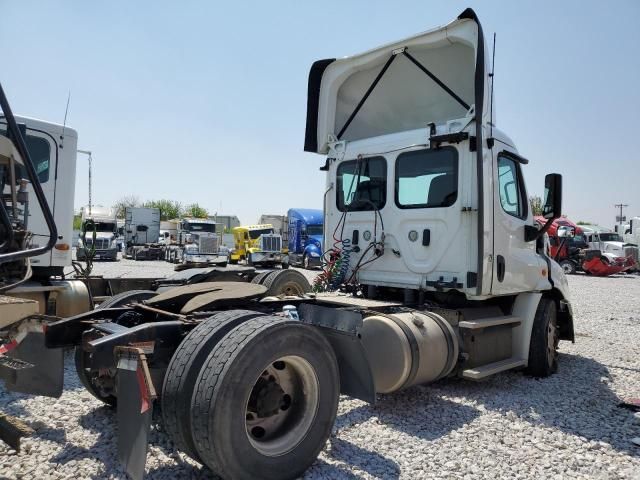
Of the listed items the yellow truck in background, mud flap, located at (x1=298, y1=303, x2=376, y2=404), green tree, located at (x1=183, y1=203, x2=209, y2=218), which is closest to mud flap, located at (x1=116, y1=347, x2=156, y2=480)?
mud flap, located at (x1=298, y1=303, x2=376, y2=404)

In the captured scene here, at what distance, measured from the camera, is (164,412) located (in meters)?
2.76

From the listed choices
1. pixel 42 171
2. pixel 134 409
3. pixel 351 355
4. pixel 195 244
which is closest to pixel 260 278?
pixel 42 171

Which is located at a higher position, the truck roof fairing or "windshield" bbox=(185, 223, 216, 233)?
the truck roof fairing

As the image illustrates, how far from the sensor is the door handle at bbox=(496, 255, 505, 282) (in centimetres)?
527

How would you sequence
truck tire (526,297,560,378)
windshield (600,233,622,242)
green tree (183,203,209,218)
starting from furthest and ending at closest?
green tree (183,203,209,218), windshield (600,233,622,242), truck tire (526,297,560,378)

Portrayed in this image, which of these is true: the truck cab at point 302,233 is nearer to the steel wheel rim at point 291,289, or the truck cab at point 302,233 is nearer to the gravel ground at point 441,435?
the steel wheel rim at point 291,289

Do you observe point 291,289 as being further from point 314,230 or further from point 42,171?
point 314,230

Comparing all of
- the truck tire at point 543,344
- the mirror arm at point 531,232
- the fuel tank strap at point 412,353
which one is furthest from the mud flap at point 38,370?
the mirror arm at point 531,232

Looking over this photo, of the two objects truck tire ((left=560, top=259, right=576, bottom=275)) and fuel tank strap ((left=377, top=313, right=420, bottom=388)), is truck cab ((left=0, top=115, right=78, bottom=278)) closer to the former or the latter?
fuel tank strap ((left=377, top=313, right=420, bottom=388))

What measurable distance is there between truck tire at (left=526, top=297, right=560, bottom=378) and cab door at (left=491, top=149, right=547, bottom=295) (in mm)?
330

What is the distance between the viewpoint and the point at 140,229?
115 feet

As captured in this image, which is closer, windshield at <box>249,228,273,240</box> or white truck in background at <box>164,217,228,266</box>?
white truck in background at <box>164,217,228,266</box>

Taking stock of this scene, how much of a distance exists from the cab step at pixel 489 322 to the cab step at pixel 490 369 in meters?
0.40

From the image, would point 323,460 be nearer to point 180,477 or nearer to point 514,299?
point 180,477
